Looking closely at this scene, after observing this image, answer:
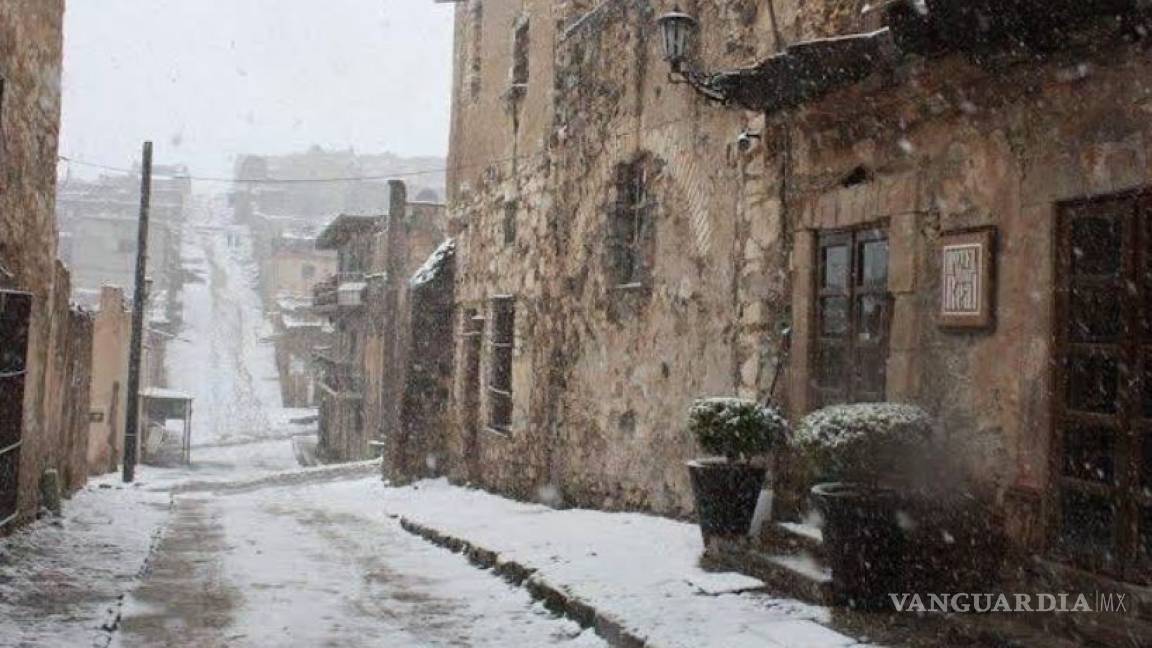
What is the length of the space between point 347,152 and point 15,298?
8053 cm

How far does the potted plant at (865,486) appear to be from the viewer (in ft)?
16.5

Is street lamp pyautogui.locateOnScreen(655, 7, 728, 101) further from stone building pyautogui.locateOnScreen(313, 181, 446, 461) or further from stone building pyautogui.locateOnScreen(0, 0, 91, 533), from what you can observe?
stone building pyautogui.locateOnScreen(313, 181, 446, 461)

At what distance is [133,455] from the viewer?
1978cm

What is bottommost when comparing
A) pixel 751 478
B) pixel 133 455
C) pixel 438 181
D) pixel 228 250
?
pixel 133 455

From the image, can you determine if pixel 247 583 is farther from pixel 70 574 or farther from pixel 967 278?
pixel 967 278

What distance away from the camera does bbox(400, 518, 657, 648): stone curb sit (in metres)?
5.22

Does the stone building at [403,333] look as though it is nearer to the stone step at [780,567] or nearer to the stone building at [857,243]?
the stone building at [857,243]

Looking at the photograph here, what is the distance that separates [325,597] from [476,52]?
10.6 meters

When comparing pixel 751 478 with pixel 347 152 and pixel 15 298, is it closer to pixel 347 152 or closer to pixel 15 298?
pixel 15 298

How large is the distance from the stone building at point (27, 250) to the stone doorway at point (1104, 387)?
6.01 metres

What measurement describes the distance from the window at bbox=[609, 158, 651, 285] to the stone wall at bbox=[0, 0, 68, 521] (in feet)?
15.9

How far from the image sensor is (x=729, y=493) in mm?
6402

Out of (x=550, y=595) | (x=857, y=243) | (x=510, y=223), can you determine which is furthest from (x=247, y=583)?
(x=510, y=223)

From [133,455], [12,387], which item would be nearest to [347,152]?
[133,455]
